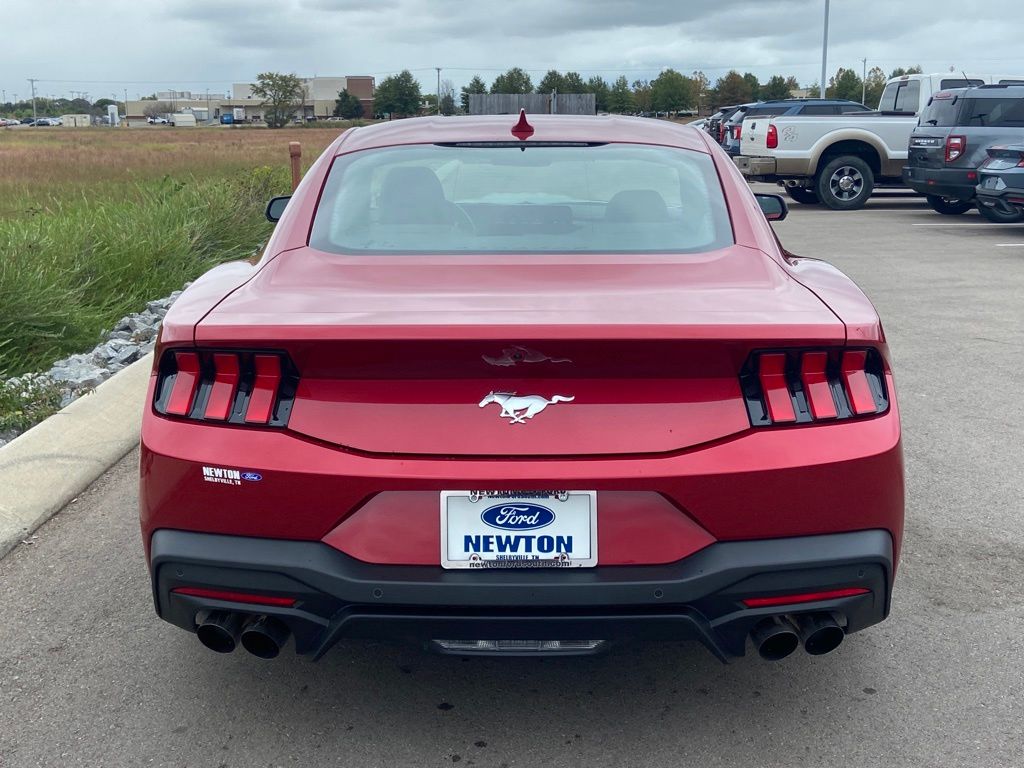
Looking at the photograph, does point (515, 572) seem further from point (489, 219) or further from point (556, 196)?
point (556, 196)

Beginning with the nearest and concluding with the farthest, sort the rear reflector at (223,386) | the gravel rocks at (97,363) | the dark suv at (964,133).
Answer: the rear reflector at (223,386) → the gravel rocks at (97,363) → the dark suv at (964,133)

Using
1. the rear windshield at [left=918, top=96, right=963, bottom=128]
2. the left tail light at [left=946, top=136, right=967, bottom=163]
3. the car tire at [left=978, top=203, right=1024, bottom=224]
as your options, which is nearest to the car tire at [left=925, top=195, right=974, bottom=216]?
the car tire at [left=978, top=203, right=1024, bottom=224]

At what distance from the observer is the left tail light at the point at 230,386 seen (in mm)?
2729

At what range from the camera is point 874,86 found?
370 feet

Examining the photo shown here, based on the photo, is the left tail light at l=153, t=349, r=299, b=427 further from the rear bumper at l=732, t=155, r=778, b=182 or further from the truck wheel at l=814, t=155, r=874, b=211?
the truck wheel at l=814, t=155, r=874, b=211

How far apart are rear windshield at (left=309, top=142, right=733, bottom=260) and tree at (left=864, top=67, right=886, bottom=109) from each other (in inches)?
3981

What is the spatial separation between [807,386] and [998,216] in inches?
630

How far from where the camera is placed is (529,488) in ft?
8.63

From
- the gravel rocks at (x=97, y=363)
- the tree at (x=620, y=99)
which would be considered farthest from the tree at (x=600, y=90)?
the gravel rocks at (x=97, y=363)

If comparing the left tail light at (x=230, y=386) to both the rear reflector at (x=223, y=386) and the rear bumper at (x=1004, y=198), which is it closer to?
the rear reflector at (x=223, y=386)

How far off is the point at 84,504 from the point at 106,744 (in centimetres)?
215

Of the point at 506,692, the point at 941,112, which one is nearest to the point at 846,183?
the point at 941,112

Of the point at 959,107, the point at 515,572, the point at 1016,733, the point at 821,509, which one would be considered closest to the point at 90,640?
the point at 515,572

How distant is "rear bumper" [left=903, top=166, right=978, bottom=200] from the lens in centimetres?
A: 1680
